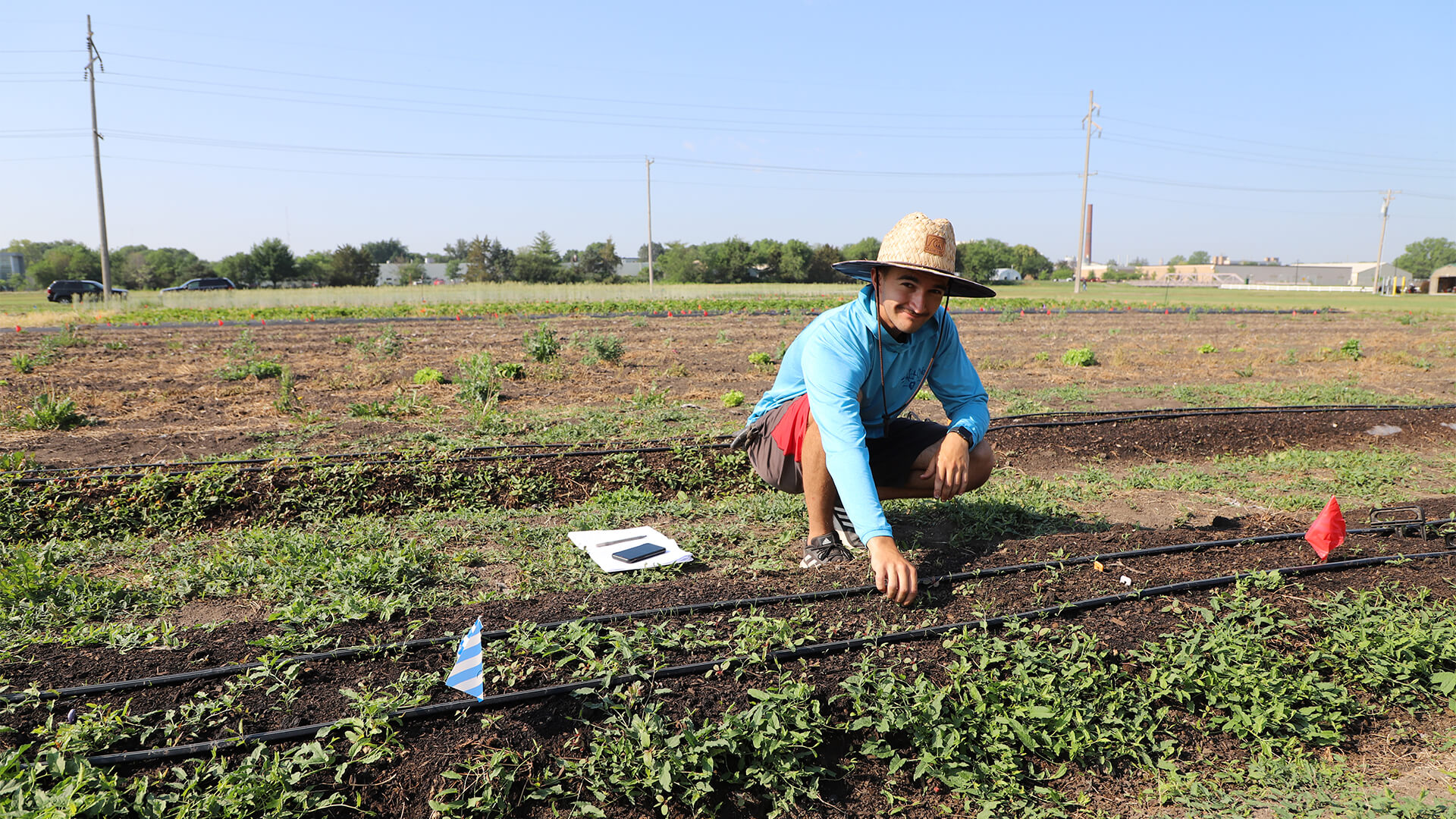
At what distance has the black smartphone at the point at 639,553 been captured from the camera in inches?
143

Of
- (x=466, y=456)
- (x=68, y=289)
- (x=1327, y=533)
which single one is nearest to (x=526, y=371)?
(x=466, y=456)

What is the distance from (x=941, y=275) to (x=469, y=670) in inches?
76.9

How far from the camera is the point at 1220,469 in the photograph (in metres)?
6.00

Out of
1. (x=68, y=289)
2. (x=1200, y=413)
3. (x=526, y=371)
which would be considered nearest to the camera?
(x=1200, y=413)

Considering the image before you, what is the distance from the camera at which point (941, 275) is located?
9.40 ft

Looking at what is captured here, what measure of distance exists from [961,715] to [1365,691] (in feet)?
4.61

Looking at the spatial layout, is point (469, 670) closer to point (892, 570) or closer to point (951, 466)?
point (892, 570)

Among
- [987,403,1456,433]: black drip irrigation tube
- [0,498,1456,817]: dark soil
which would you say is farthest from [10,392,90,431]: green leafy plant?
[987,403,1456,433]: black drip irrigation tube

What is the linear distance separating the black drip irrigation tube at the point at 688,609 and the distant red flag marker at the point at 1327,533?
0.29 metres

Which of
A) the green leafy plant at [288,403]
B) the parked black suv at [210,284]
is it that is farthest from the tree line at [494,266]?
the green leafy plant at [288,403]

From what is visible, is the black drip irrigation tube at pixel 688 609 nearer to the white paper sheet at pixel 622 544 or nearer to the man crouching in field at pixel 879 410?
the man crouching in field at pixel 879 410

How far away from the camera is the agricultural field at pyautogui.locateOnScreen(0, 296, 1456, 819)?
83.3 inches

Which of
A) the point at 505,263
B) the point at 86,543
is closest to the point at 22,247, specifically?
the point at 505,263

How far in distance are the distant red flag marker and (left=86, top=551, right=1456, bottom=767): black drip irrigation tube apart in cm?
8
